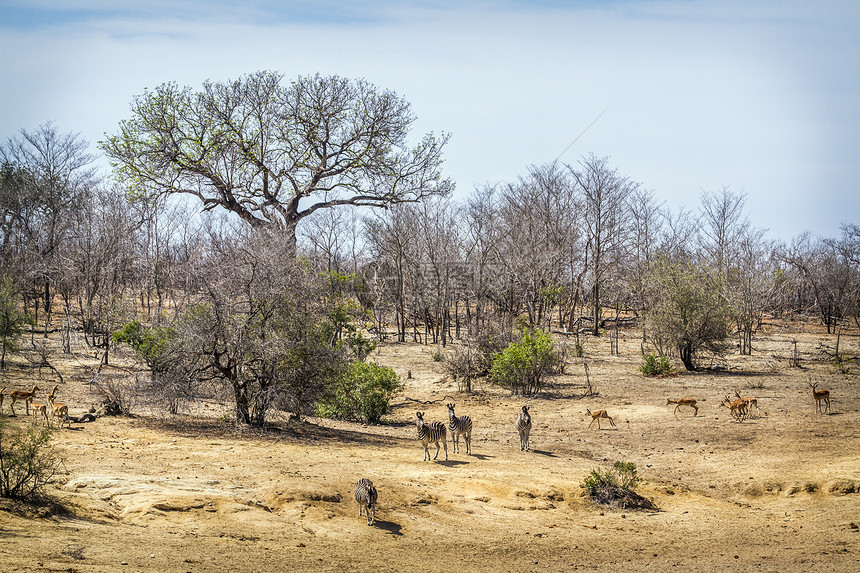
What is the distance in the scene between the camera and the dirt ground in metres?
9.09

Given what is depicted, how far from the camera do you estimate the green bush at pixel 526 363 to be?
26531mm

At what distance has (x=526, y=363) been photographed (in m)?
26.5

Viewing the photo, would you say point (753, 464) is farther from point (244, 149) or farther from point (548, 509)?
point (244, 149)

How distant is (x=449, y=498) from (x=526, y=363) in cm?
1443

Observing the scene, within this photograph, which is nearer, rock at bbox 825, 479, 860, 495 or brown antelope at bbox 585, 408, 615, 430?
rock at bbox 825, 479, 860, 495

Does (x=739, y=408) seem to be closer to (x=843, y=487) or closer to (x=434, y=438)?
(x=843, y=487)

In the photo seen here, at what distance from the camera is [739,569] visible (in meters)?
9.67

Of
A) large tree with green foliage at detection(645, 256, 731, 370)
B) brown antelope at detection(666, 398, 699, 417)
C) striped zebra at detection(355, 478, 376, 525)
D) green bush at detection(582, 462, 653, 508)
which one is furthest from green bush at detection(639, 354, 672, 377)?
striped zebra at detection(355, 478, 376, 525)

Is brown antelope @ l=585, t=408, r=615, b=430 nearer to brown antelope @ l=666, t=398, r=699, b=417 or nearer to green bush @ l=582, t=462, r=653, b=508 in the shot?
brown antelope @ l=666, t=398, r=699, b=417

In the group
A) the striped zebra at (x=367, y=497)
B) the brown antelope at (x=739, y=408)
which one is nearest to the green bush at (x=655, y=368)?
the brown antelope at (x=739, y=408)

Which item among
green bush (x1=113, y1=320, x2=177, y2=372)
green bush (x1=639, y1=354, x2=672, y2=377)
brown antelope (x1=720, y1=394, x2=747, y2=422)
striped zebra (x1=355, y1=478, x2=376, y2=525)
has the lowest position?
striped zebra (x1=355, y1=478, x2=376, y2=525)

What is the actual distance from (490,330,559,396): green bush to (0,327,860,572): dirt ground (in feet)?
16.2

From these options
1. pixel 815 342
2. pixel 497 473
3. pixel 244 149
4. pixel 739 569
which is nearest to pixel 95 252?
pixel 244 149

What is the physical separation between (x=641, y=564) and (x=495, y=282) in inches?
1521
